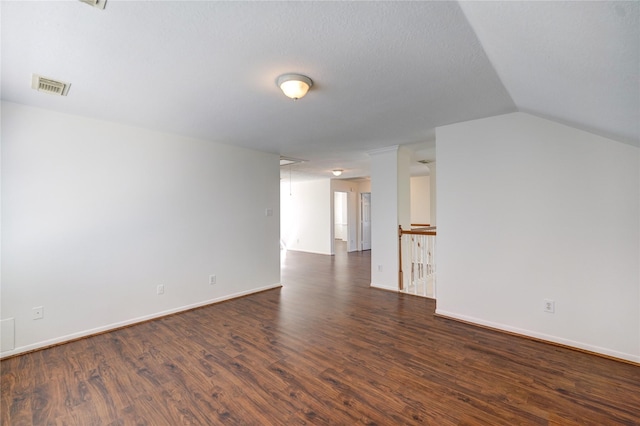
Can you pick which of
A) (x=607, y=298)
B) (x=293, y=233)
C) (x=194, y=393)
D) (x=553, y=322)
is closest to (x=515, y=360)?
(x=553, y=322)

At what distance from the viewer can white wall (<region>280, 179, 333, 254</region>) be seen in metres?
8.48


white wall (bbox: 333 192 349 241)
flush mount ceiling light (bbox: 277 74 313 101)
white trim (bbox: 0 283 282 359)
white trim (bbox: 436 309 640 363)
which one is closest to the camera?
flush mount ceiling light (bbox: 277 74 313 101)

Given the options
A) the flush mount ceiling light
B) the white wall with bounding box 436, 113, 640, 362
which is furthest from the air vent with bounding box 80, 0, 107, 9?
the white wall with bounding box 436, 113, 640, 362

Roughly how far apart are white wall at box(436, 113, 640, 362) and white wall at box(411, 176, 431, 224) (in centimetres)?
576

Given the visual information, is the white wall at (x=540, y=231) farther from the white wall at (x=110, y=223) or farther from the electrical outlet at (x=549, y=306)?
the white wall at (x=110, y=223)

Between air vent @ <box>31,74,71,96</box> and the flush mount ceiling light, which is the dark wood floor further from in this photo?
air vent @ <box>31,74,71,96</box>

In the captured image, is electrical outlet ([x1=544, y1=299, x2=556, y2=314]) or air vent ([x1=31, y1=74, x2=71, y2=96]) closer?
air vent ([x1=31, y1=74, x2=71, y2=96])

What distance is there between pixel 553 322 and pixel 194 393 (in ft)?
10.7

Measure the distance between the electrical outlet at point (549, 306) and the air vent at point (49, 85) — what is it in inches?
185

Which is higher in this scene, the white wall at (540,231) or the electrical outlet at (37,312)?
the white wall at (540,231)

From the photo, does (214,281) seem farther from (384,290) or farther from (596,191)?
(596,191)

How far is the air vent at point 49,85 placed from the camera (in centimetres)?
207

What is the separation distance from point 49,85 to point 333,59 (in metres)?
2.29

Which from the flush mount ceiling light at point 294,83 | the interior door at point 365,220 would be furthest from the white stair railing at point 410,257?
the interior door at point 365,220
